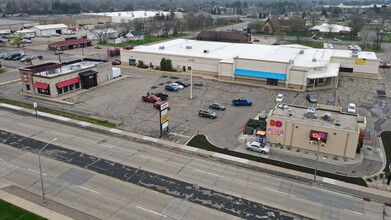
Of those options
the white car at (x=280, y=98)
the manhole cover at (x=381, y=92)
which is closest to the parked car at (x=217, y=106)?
the white car at (x=280, y=98)

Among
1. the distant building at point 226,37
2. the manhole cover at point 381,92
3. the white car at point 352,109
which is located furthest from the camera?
the distant building at point 226,37

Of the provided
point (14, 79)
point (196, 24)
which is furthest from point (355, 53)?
A: point (196, 24)

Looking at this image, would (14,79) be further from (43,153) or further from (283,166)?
(283,166)

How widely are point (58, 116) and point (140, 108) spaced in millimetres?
13774

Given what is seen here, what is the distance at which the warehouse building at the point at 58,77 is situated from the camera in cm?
6038

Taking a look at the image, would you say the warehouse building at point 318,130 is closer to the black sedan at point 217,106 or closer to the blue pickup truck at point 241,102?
the black sedan at point 217,106

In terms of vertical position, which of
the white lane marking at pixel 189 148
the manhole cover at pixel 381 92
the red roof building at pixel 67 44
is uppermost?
the red roof building at pixel 67 44

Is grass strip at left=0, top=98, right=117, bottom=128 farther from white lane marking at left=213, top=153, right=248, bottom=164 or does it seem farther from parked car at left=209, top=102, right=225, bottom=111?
white lane marking at left=213, top=153, right=248, bottom=164

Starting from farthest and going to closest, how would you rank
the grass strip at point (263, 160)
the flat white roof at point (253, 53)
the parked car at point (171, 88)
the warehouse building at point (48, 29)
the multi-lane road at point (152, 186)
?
the warehouse building at point (48, 29), the flat white roof at point (253, 53), the parked car at point (171, 88), the grass strip at point (263, 160), the multi-lane road at point (152, 186)

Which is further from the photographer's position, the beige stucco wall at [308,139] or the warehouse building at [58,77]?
the warehouse building at [58,77]

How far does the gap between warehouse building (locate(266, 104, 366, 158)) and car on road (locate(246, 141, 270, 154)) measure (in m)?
2.47

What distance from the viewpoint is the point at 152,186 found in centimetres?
3284

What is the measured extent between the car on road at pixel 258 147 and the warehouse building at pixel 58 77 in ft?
133

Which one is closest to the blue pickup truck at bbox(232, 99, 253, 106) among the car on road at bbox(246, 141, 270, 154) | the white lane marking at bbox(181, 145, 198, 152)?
the car on road at bbox(246, 141, 270, 154)
